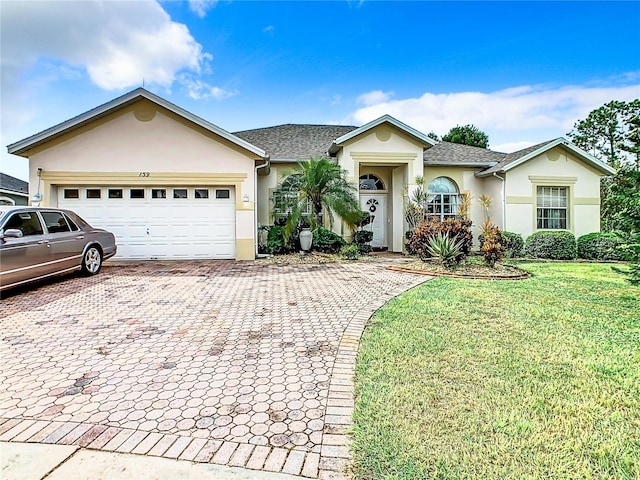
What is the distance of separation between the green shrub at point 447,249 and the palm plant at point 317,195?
3.50 m

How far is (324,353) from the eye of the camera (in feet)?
14.2

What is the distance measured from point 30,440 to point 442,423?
311 centimetres

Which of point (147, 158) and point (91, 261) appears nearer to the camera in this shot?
point (91, 261)

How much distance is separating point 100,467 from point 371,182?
15793 mm

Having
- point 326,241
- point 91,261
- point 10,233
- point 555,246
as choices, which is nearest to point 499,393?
point 10,233

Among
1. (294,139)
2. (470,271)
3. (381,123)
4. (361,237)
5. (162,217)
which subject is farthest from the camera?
(294,139)

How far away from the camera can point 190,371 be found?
12.7 ft

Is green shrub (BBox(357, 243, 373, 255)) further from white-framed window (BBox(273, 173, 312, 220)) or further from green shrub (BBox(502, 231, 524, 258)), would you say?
green shrub (BBox(502, 231, 524, 258))

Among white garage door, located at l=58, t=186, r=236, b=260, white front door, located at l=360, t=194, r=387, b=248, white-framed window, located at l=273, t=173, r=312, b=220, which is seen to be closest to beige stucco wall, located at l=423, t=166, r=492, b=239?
white front door, located at l=360, t=194, r=387, b=248

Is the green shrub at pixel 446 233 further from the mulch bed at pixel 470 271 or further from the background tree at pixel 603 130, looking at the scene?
the background tree at pixel 603 130

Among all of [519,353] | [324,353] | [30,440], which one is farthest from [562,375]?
[30,440]

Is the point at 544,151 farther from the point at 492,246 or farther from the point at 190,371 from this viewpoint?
the point at 190,371

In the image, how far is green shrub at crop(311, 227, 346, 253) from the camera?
13875 mm

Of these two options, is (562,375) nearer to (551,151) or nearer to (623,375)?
(623,375)
